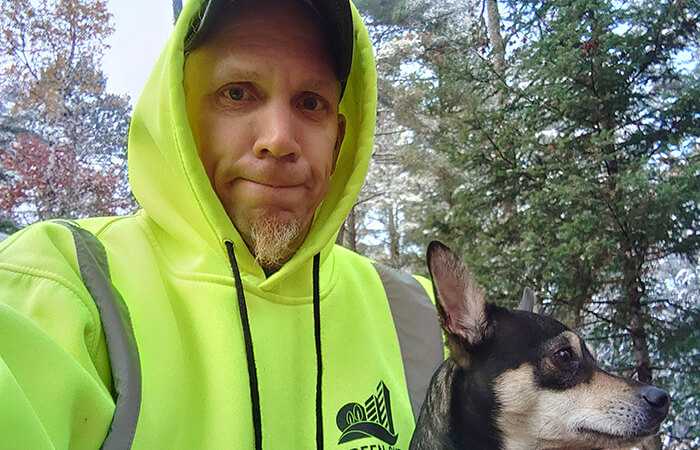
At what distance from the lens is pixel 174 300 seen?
165 cm

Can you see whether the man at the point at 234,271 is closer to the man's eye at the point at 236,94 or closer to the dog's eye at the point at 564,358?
the man's eye at the point at 236,94

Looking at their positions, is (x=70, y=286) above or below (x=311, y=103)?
below

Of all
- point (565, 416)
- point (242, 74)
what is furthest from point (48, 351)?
point (565, 416)

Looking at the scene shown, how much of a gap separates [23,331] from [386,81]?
16.4 m

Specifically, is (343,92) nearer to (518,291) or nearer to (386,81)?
(518,291)

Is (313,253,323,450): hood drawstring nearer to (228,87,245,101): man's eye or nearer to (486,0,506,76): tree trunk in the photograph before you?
(228,87,245,101): man's eye

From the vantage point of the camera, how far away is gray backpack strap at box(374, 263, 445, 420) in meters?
2.19

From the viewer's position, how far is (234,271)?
→ 1.72 m

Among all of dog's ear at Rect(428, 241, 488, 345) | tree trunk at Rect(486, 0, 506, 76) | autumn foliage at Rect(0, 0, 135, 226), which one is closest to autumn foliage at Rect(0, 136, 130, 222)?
autumn foliage at Rect(0, 0, 135, 226)

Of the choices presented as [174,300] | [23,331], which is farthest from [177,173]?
[23,331]

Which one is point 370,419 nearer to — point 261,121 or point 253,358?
point 253,358

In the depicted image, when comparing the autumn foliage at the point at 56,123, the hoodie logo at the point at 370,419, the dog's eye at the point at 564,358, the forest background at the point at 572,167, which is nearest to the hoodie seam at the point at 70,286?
the hoodie logo at the point at 370,419

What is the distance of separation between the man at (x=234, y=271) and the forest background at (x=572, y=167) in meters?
4.82

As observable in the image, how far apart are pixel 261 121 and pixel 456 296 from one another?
129 cm
